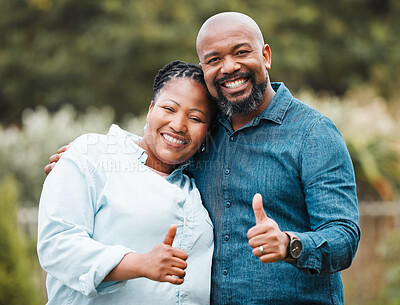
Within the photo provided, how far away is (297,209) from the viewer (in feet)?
8.66

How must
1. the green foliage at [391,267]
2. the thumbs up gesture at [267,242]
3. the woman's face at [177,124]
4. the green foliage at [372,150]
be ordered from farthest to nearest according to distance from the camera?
the green foliage at [372,150], the green foliage at [391,267], the woman's face at [177,124], the thumbs up gesture at [267,242]

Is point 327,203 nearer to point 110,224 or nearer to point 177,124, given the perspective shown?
point 177,124

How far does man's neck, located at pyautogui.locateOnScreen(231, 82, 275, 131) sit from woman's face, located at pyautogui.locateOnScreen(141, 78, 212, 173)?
145 millimetres

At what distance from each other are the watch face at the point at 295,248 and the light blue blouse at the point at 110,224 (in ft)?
2.02

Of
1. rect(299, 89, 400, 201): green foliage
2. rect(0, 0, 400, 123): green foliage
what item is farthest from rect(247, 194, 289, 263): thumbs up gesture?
→ rect(0, 0, 400, 123): green foliage

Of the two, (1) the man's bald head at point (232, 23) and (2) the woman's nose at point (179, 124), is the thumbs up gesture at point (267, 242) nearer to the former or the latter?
(2) the woman's nose at point (179, 124)

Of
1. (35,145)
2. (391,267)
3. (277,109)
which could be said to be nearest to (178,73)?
(277,109)

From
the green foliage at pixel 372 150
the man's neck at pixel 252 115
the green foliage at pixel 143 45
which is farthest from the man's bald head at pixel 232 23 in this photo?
the green foliage at pixel 143 45

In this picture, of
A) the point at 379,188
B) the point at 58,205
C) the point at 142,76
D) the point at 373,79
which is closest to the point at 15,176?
the point at 379,188

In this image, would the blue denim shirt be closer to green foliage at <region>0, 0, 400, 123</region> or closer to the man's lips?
the man's lips

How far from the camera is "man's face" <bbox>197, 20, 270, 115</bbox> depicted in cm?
280

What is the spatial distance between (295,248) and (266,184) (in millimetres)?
503

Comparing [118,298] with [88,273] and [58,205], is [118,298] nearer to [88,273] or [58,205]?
[88,273]

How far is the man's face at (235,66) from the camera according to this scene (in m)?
2.80
